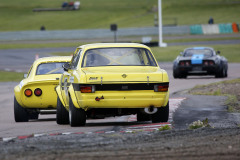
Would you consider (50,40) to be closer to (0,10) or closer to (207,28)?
(207,28)

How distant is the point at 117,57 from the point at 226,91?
7.97 meters

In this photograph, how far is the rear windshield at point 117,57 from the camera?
10947 mm

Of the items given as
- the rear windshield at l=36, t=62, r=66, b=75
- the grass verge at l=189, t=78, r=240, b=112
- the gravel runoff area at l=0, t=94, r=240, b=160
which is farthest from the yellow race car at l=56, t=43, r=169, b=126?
the grass verge at l=189, t=78, r=240, b=112

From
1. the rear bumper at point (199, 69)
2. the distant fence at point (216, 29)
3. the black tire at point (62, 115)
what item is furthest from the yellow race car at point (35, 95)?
the distant fence at point (216, 29)

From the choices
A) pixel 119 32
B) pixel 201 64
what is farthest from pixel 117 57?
pixel 119 32

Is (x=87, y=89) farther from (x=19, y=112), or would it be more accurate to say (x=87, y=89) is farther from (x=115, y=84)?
(x=19, y=112)

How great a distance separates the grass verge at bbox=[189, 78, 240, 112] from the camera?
1518cm

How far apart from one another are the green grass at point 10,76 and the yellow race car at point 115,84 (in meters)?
16.8

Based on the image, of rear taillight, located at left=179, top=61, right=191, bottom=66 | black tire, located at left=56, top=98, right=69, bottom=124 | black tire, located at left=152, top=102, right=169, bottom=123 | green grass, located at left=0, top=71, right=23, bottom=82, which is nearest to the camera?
black tire, located at left=152, top=102, right=169, bottom=123

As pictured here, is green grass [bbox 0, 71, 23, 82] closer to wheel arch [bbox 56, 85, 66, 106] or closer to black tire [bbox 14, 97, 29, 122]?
black tire [bbox 14, 97, 29, 122]

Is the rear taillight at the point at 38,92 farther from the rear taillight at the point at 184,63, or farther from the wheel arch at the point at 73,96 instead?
the rear taillight at the point at 184,63

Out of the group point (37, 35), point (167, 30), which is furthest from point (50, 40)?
point (167, 30)

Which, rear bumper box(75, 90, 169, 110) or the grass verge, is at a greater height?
rear bumper box(75, 90, 169, 110)

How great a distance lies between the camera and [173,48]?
48969mm
